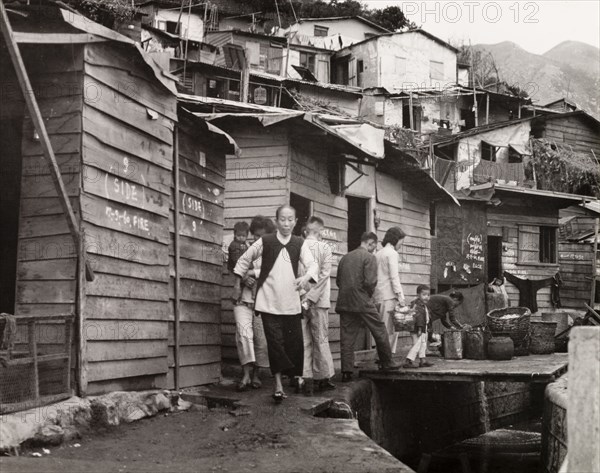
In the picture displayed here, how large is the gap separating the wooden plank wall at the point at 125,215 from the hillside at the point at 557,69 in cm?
10521

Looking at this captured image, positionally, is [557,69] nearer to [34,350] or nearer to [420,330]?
[420,330]

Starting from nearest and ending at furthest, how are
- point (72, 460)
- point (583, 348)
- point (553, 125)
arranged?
point (583, 348) < point (72, 460) < point (553, 125)

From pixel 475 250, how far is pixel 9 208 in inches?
721

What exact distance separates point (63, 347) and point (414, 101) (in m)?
35.0

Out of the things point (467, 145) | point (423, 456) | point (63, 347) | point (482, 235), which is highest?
point (467, 145)

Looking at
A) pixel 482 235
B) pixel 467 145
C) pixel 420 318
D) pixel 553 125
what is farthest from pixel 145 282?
pixel 553 125

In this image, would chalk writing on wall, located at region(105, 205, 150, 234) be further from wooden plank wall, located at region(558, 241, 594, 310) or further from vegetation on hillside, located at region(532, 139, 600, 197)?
vegetation on hillside, located at region(532, 139, 600, 197)

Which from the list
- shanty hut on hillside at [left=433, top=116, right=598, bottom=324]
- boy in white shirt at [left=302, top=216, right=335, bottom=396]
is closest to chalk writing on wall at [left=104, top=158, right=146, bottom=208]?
boy in white shirt at [left=302, top=216, right=335, bottom=396]

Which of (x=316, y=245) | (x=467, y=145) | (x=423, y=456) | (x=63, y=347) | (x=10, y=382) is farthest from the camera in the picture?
(x=467, y=145)

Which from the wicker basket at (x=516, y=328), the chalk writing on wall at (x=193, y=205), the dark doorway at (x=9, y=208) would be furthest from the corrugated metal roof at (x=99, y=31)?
the wicker basket at (x=516, y=328)

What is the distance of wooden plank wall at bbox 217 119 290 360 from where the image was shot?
11383mm

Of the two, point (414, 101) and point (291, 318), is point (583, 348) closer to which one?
point (291, 318)

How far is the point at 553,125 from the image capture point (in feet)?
121

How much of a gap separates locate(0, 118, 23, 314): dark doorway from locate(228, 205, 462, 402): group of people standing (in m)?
2.25
